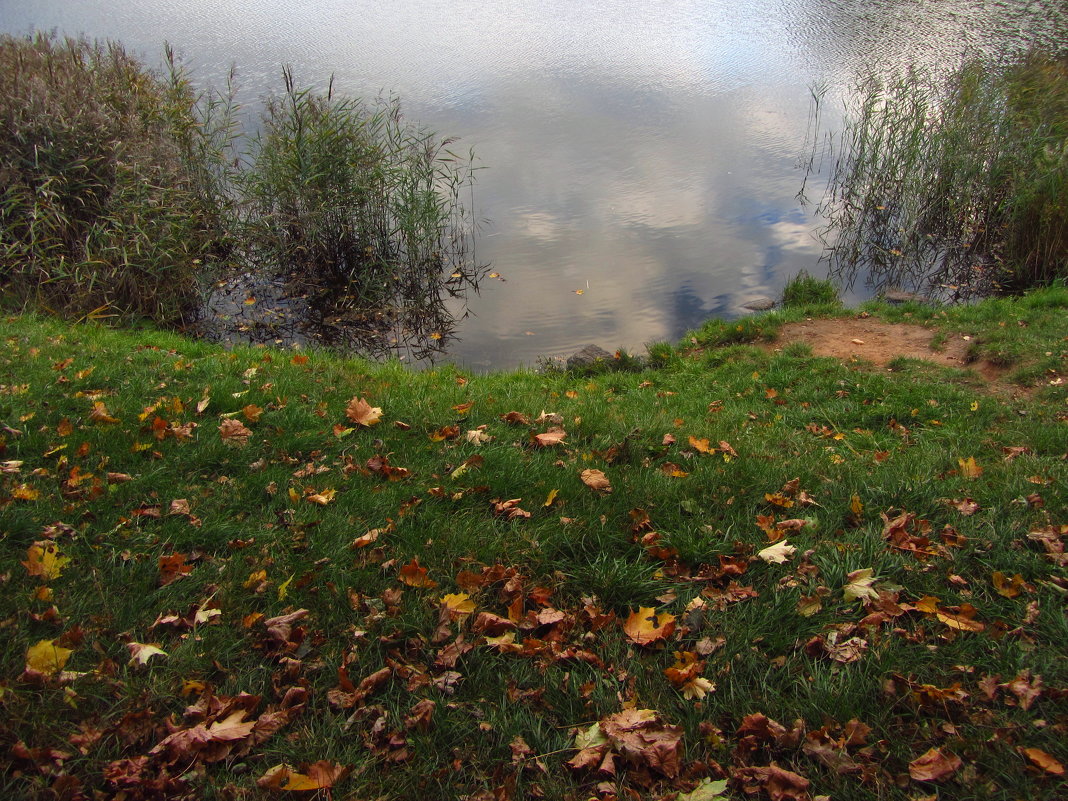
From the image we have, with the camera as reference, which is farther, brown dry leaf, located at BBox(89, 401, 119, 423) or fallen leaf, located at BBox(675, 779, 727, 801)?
brown dry leaf, located at BBox(89, 401, 119, 423)

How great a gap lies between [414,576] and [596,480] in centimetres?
123

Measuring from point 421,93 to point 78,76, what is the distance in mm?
9073

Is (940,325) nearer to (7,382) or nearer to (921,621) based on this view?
(921,621)

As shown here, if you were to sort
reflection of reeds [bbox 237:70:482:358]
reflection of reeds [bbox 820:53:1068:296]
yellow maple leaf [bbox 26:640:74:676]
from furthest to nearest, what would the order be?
1. reflection of reeds [bbox 820:53:1068:296]
2. reflection of reeds [bbox 237:70:482:358]
3. yellow maple leaf [bbox 26:640:74:676]

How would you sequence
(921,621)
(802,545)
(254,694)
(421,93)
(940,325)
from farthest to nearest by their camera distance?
(421,93), (940,325), (802,545), (921,621), (254,694)

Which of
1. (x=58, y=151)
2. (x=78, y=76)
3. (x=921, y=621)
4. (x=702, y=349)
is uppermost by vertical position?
(x=78, y=76)

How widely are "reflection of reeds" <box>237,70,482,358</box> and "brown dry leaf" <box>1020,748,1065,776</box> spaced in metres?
9.24

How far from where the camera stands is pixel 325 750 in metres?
2.46

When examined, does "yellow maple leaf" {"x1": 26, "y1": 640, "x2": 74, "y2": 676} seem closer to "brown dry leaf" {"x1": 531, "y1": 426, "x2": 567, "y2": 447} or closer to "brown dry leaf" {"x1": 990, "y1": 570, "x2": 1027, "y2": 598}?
"brown dry leaf" {"x1": 531, "y1": 426, "x2": 567, "y2": 447}

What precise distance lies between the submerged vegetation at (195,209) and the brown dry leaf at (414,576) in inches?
302

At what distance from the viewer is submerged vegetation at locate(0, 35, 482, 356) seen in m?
9.59

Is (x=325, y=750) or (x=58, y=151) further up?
(x=58, y=151)

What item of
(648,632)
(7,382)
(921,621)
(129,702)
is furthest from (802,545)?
(7,382)

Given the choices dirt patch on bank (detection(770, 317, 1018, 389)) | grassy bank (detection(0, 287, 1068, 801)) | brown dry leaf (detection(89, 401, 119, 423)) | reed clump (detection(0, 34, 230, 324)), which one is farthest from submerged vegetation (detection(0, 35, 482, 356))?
brown dry leaf (detection(89, 401, 119, 423))
